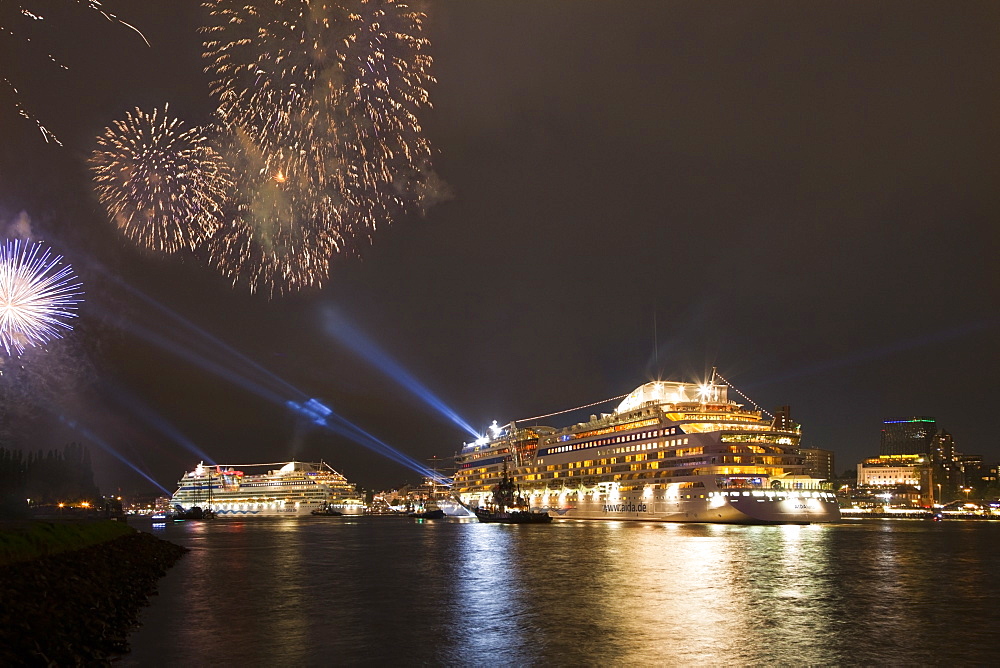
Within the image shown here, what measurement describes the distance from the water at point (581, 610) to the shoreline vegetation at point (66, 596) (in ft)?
3.82

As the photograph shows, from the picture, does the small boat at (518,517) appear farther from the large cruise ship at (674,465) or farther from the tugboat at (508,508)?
the large cruise ship at (674,465)

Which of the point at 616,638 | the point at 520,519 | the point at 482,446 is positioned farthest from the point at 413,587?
the point at 482,446

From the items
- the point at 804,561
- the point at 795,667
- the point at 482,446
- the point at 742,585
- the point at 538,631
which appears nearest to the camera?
the point at 795,667

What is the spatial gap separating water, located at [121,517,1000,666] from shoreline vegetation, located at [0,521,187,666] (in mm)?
1163

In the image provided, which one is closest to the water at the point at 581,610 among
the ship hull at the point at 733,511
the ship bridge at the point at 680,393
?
the ship hull at the point at 733,511

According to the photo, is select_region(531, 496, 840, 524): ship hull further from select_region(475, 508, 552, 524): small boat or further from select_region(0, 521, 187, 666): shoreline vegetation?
select_region(0, 521, 187, 666): shoreline vegetation

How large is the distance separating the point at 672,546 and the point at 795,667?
42.8 meters

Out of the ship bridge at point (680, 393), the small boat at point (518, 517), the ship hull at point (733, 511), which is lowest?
the small boat at point (518, 517)

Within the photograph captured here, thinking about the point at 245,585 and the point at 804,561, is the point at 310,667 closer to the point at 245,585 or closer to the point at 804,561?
the point at 245,585

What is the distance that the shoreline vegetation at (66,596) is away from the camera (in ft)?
72.4

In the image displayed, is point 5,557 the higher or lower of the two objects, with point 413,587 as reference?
higher

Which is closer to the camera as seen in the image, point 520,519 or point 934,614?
point 934,614

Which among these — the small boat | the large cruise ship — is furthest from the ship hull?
the small boat

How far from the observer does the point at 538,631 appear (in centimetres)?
2780
